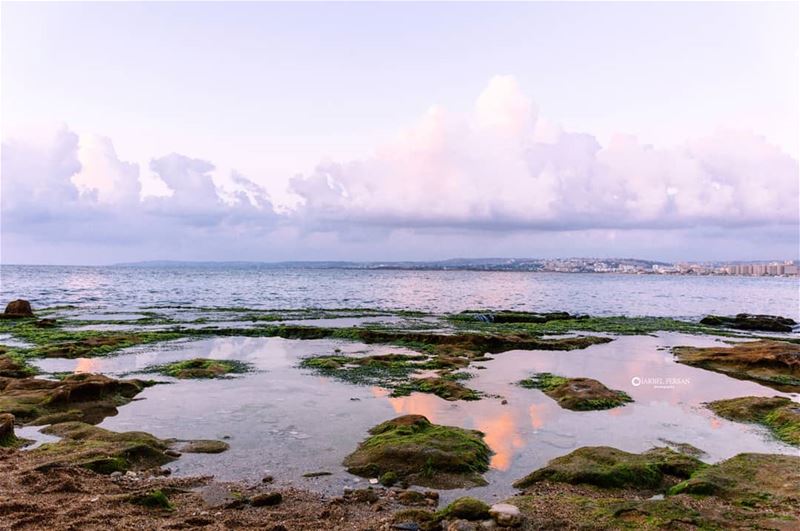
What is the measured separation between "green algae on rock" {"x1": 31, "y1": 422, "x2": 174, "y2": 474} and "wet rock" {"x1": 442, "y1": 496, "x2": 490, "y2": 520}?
6.70 m

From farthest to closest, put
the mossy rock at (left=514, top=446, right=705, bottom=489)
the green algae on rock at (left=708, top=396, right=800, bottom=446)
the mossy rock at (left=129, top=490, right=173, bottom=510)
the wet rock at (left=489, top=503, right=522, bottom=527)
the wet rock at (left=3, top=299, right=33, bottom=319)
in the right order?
1. the wet rock at (left=3, top=299, right=33, bottom=319)
2. the green algae on rock at (left=708, top=396, right=800, bottom=446)
3. the mossy rock at (left=514, top=446, right=705, bottom=489)
4. the mossy rock at (left=129, top=490, right=173, bottom=510)
5. the wet rock at (left=489, top=503, right=522, bottom=527)

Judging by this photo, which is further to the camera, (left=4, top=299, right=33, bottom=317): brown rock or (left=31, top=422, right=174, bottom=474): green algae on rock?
(left=4, top=299, right=33, bottom=317): brown rock

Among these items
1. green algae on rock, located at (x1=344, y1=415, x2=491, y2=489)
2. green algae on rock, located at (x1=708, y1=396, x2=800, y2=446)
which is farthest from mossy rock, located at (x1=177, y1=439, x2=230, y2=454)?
green algae on rock, located at (x1=708, y1=396, x2=800, y2=446)

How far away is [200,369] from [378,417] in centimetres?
1032

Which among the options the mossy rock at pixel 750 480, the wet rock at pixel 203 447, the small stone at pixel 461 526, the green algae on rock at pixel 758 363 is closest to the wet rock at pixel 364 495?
the small stone at pixel 461 526

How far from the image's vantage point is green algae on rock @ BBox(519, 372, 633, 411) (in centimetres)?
1753

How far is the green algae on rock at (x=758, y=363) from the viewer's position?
76.0 feet

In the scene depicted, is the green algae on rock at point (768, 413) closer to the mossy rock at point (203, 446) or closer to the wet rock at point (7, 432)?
the mossy rock at point (203, 446)

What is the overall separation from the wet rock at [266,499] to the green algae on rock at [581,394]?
11013mm

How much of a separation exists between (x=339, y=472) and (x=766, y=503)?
8.12m

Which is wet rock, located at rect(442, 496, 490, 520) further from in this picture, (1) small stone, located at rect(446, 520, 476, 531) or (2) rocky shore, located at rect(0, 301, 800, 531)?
(1) small stone, located at rect(446, 520, 476, 531)

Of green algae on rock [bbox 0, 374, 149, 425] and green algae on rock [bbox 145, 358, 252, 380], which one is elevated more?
green algae on rock [bbox 0, 374, 149, 425]

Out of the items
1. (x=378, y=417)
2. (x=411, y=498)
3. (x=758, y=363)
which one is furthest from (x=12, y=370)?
(x=758, y=363)

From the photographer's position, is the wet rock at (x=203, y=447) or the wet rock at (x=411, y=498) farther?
the wet rock at (x=203, y=447)
